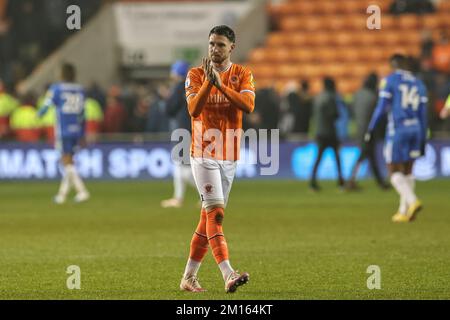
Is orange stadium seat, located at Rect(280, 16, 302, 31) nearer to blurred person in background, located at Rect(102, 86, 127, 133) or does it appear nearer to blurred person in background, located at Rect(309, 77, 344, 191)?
blurred person in background, located at Rect(102, 86, 127, 133)

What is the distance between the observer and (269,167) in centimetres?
2586

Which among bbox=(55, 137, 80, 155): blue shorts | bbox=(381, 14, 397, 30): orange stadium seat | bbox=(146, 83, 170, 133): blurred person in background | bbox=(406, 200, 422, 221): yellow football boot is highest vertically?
bbox=(381, 14, 397, 30): orange stadium seat

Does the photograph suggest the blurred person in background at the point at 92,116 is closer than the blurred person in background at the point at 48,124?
No

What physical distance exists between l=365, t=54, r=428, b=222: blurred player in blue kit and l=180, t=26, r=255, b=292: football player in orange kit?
6346 millimetres

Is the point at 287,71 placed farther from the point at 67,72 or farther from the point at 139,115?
the point at 67,72

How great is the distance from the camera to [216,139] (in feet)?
31.0

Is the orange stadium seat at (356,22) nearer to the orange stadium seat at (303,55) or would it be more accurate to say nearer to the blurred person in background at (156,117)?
the orange stadium seat at (303,55)

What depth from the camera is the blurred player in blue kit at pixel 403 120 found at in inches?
617

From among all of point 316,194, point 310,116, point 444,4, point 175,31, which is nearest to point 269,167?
point 310,116

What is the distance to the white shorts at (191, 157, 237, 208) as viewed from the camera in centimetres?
945

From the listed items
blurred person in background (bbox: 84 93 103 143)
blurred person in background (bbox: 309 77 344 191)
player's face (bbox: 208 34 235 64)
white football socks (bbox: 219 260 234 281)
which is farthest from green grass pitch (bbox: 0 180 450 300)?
blurred person in background (bbox: 84 93 103 143)

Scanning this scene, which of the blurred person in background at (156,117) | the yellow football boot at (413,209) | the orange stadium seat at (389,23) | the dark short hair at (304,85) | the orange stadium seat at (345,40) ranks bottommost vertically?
the yellow football boot at (413,209)

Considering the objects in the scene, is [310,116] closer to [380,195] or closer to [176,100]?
[380,195]

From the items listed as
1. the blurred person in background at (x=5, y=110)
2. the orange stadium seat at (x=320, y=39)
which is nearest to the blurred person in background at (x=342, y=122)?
the orange stadium seat at (x=320, y=39)
